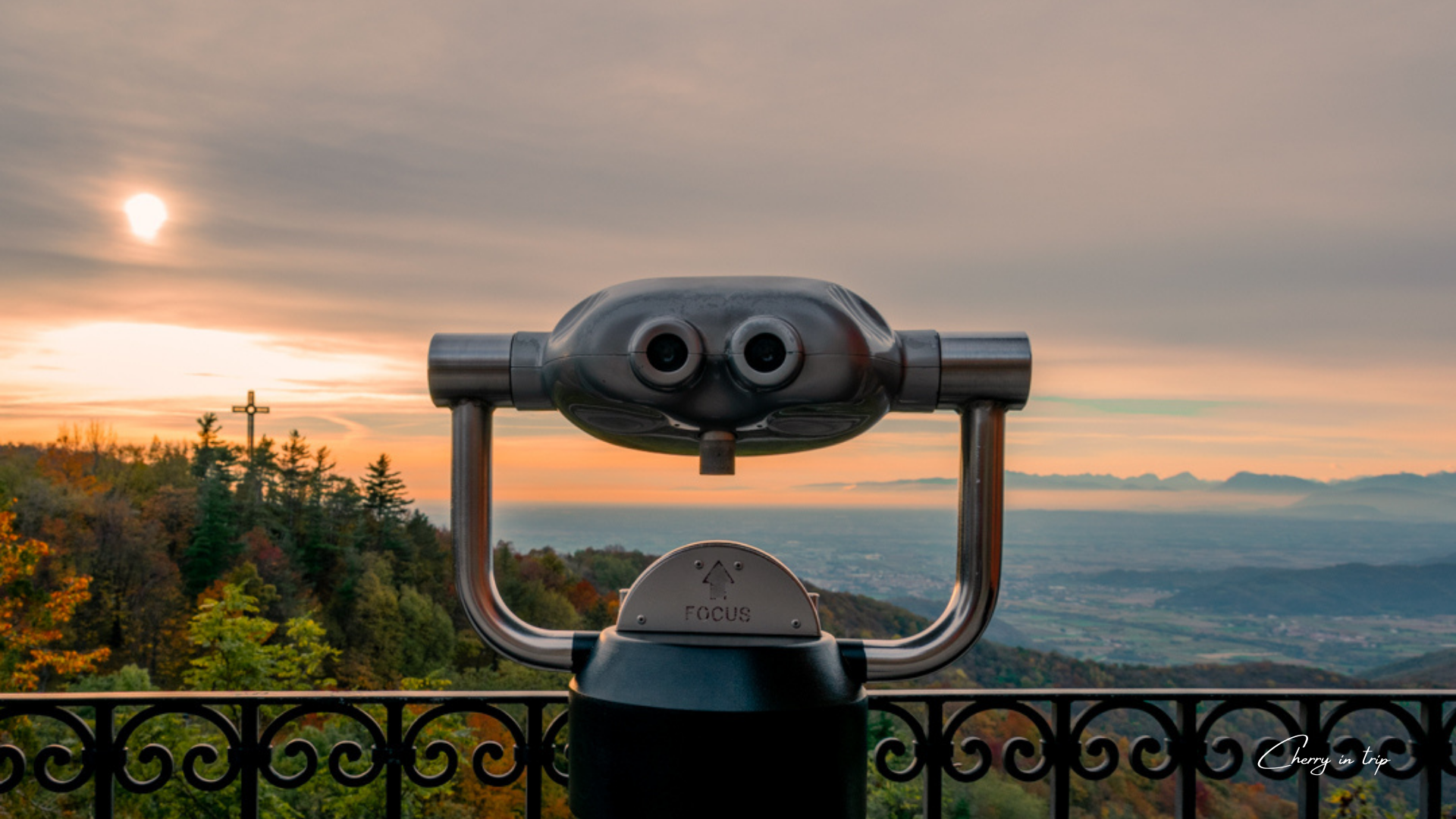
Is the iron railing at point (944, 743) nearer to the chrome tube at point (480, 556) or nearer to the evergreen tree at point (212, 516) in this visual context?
the chrome tube at point (480, 556)

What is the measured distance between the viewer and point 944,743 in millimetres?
1580

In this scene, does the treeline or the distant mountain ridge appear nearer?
the distant mountain ridge

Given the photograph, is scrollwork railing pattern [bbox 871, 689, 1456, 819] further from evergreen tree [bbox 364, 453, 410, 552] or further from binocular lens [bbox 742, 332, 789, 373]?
evergreen tree [bbox 364, 453, 410, 552]

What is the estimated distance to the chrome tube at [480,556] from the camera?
0.93m

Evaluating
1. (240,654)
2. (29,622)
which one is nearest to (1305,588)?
(240,654)

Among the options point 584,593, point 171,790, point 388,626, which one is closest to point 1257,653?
point 584,593

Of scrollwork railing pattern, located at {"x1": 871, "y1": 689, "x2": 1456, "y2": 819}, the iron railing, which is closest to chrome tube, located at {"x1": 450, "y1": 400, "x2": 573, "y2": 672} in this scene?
the iron railing

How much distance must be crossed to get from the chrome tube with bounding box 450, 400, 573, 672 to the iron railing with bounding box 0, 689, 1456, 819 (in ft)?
2.10

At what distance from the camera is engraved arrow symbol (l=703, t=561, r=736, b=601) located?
0.87 m

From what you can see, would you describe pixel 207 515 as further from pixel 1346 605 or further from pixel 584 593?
pixel 1346 605

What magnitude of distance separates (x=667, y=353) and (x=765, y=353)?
0.09 m

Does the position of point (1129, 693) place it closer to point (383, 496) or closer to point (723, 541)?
point (723, 541)

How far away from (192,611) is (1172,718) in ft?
70.5

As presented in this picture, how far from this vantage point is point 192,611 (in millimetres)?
19203
